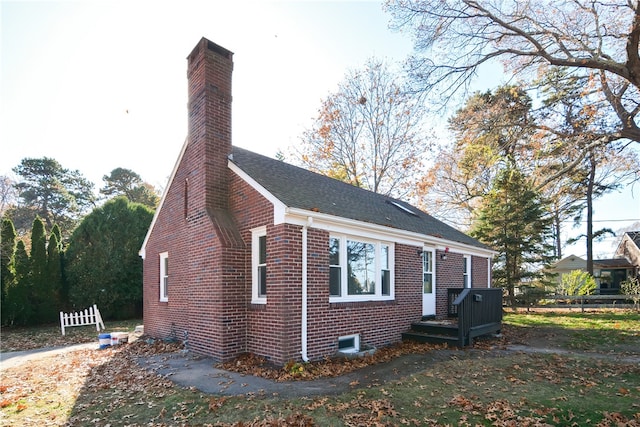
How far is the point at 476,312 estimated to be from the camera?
10.6 metres

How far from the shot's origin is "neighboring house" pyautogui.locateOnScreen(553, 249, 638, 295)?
1238 inches

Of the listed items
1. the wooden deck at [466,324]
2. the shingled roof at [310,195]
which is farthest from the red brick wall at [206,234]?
the wooden deck at [466,324]

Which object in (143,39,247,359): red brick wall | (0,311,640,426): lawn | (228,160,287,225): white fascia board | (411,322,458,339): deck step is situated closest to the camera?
(0,311,640,426): lawn

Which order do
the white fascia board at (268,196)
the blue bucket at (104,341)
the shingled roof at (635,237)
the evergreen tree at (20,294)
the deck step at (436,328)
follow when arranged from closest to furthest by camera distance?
1. the white fascia board at (268,196)
2. the deck step at (436,328)
3. the blue bucket at (104,341)
4. the evergreen tree at (20,294)
5. the shingled roof at (635,237)

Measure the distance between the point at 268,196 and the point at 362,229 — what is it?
2.66 metres

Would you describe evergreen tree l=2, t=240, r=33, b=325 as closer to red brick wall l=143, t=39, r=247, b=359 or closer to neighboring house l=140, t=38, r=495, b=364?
neighboring house l=140, t=38, r=495, b=364

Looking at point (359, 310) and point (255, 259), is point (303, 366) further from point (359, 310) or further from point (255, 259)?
point (255, 259)

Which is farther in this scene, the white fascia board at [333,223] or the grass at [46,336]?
the grass at [46,336]

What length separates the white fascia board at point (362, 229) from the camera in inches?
318

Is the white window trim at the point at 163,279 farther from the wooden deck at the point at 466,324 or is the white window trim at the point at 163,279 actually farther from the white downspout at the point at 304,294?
the wooden deck at the point at 466,324

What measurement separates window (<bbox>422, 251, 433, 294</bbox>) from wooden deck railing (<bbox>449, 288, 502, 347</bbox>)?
148 centimetres

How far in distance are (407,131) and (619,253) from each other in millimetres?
27197

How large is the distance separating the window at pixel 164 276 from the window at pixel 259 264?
4378 millimetres

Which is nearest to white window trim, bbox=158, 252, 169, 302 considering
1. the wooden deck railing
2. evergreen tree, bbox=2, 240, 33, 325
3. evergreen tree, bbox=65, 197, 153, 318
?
evergreen tree, bbox=65, 197, 153, 318
